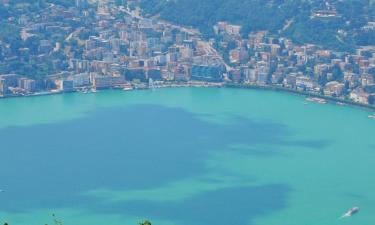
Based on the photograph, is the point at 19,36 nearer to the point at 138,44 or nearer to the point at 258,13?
the point at 138,44

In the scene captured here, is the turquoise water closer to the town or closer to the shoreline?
the shoreline

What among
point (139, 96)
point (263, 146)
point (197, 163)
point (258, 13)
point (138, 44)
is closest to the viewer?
point (197, 163)

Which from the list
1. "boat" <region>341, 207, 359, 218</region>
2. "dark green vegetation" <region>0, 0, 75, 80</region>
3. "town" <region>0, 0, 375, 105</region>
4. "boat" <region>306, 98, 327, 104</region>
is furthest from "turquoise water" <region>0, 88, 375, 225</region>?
"dark green vegetation" <region>0, 0, 75, 80</region>

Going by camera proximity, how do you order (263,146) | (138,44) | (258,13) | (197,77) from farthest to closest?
(258,13) → (138,44) → (197,77) → (263,146)

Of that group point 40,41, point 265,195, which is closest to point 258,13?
point 40,41

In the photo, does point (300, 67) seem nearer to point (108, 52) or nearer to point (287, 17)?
point (287, 17)

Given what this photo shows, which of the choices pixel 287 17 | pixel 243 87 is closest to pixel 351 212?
pixel 243 87
